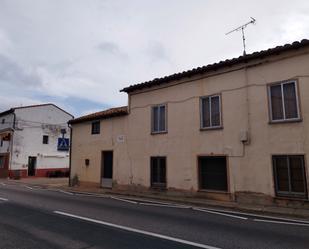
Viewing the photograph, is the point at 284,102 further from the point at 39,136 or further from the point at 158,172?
the point at 39,136

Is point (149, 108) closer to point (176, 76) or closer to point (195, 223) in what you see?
point (176, 76)

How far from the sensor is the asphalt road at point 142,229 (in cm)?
577

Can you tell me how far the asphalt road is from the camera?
5.77 metres

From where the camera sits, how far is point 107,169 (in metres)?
17.4

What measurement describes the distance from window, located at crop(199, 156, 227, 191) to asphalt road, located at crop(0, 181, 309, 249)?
2.65 metres

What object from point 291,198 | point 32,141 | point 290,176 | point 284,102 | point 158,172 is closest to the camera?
point 291,198

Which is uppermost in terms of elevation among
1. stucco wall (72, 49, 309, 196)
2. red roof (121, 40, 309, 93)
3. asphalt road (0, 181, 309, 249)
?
red roof (121, 40, 309, 93)

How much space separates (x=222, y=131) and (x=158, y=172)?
415cm

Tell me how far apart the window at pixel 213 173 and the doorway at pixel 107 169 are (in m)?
6.27

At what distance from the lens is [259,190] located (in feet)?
36.0

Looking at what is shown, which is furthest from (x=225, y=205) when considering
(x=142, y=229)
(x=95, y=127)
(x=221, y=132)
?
(x=95, y=127)

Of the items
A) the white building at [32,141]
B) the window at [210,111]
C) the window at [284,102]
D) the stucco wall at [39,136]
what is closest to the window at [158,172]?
the window at [210,111]

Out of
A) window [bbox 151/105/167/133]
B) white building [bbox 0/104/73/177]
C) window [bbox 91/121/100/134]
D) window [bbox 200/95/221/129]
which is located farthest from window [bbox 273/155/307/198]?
white building [bbox 0/104/73/177]

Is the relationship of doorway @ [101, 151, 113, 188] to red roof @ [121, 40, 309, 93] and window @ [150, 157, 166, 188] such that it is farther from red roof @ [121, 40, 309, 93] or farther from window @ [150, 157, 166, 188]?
red roof @ [121, 40, 309, 93]
